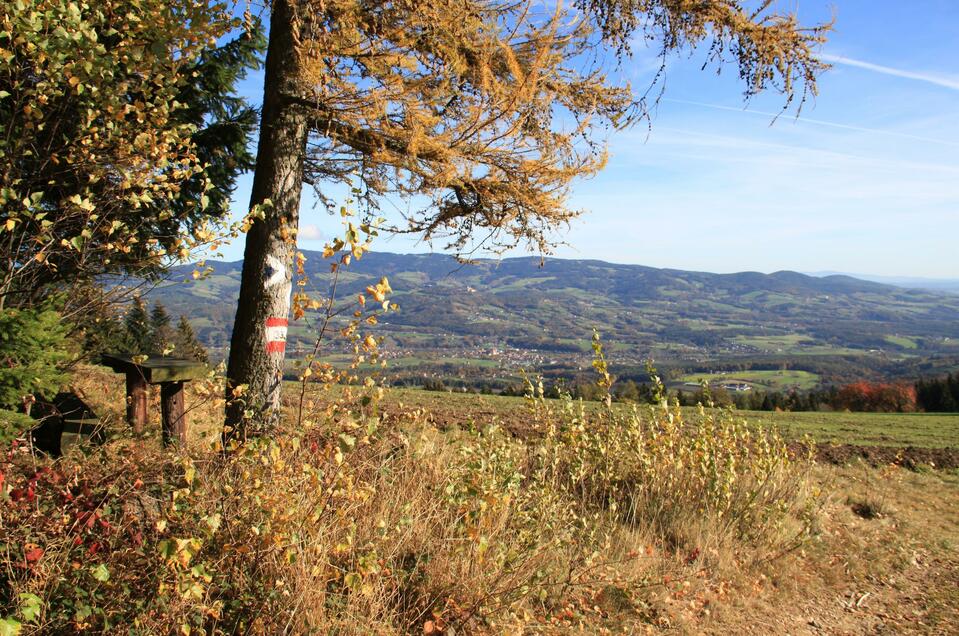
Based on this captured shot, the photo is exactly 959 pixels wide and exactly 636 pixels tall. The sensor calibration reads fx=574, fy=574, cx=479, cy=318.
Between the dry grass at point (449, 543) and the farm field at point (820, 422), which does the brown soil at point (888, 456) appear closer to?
the farm field at point (820, 422)

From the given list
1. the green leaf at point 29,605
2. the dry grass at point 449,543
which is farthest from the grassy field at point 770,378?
the green leaf at point 29,605

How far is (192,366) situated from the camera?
488 cm

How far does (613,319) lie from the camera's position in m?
137

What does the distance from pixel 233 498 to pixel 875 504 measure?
7.03 meters

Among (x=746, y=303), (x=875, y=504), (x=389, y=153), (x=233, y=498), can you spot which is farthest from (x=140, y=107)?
(x=746, y=303)

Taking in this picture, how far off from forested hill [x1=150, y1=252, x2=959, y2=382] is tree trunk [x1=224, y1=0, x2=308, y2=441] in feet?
188

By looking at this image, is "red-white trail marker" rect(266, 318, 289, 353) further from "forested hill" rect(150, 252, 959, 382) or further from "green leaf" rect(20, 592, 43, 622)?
"forested hill" rect(150, 252, 959, 382)

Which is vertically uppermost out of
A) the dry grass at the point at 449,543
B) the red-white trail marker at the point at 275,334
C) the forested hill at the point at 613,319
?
the red-white trail marker at the point at 275,334

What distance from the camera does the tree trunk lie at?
4590mm

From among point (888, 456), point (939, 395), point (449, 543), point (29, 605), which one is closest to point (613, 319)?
point (939, 395)

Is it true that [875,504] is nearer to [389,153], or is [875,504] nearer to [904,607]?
[904,607]

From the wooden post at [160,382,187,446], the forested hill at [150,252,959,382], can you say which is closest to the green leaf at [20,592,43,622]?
the wooden post at [160,382,187,446]

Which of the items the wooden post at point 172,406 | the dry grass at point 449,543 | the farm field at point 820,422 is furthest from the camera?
the farm field at point 820,422

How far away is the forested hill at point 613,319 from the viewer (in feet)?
299
